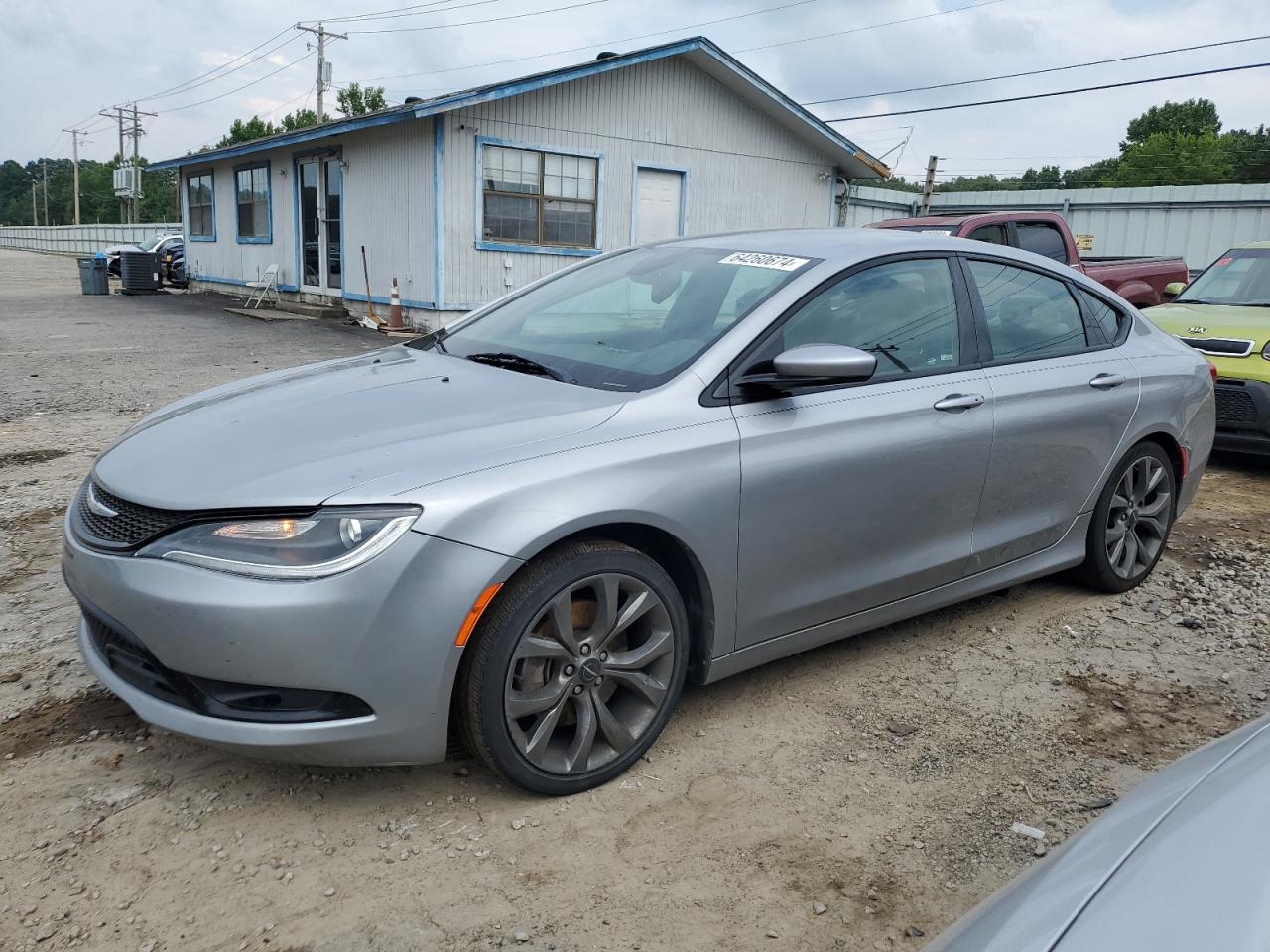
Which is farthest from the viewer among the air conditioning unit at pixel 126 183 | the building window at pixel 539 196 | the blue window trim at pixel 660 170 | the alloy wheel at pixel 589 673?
the air conditioning unit at pixel 126 183


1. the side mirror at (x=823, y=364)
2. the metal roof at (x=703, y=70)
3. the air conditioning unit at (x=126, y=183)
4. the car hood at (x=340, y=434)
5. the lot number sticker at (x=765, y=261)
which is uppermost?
the air conditioning unit at (x=126, y=183)

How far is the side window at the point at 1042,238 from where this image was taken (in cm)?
1040

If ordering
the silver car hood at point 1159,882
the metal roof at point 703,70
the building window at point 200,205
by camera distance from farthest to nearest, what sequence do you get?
the building window at point 200,205 < the metal roof at point 703,70 < the silver car hood at point 1159,882

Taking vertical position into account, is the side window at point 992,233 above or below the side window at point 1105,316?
above

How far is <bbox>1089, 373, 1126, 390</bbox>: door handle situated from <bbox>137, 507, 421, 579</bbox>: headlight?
3.08 m

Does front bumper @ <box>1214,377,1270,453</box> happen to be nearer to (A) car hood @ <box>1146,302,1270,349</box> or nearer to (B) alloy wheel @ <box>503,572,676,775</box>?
(A) car hood @ <box>1146,302,1270,349</box>

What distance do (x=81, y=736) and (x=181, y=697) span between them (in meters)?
0.80

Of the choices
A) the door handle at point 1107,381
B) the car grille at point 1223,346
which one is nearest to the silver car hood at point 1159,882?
the door handle at point 1107,381

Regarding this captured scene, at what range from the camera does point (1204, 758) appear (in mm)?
1710

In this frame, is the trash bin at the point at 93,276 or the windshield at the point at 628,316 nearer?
the windshield at the point at 628,316

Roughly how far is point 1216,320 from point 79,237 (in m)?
59.7

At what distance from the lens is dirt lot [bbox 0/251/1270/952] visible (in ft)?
7.85

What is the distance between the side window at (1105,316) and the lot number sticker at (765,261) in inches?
65.4

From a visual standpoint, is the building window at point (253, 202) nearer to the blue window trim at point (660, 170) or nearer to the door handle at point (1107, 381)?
the blue window trim at point (660, 170)
